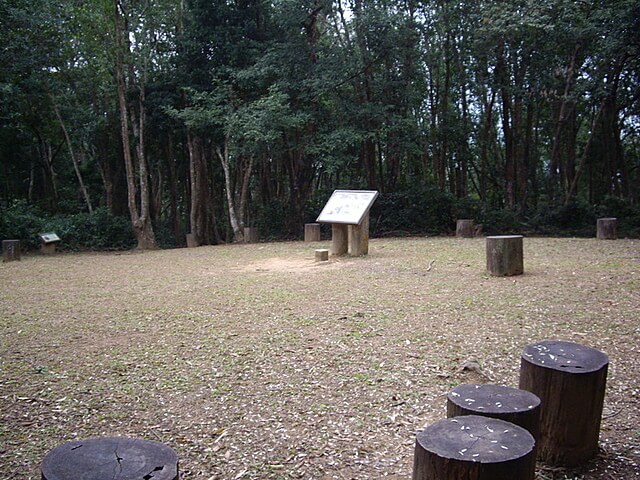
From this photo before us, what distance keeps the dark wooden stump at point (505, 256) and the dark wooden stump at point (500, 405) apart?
15.8ft

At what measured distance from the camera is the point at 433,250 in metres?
10.6

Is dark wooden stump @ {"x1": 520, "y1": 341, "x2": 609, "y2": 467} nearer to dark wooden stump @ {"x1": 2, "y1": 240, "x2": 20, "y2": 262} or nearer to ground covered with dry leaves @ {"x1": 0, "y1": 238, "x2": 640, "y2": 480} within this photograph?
ground covered with dry leaves @ {"x1": 0, "y1": 238, "x2": 640, "y2": 480}

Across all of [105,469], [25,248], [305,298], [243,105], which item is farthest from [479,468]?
[25,248]

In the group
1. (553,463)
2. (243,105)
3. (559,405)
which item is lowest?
(553,463)

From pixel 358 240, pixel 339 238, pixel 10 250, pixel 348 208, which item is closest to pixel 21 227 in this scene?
pixel 10 250

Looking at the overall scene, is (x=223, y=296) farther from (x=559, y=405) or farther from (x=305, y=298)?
(x=559, y=405)

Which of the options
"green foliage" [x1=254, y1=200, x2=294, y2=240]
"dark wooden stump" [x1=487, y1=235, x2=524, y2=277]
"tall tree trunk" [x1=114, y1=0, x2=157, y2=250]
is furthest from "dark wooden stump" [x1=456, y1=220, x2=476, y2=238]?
"tall tree trunk" [x1=114, y1=0, x2=157, y2=250]

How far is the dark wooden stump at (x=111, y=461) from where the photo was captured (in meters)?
1.67

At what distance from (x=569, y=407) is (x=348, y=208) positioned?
7505 millimetres

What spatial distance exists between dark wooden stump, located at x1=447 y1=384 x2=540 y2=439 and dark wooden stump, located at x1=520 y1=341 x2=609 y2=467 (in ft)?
0.62

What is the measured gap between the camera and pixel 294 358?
4.25m

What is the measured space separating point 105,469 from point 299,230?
47.1 ft

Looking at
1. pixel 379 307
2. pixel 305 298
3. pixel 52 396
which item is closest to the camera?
pixel 52 396

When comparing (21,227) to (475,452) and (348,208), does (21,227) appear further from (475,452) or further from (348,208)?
(475,452)
